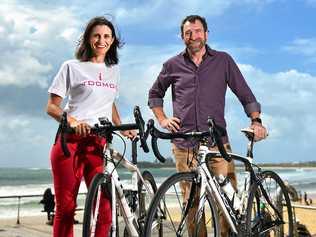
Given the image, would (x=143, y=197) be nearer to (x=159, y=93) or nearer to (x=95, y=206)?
(x=95, y=206)

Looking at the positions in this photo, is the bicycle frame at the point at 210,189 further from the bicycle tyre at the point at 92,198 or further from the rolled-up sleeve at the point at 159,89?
the rolled-up sleeve at the point at 159,89

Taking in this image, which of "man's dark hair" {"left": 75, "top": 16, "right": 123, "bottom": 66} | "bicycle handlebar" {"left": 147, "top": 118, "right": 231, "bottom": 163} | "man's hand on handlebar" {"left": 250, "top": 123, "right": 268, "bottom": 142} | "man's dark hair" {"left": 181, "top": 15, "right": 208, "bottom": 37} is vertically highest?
"man's dark hair" {"left": 181, "top": 15, "right": 208, "bottom": 37}

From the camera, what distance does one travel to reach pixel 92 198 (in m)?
3.35

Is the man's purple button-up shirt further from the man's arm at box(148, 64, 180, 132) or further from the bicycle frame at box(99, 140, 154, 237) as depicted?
the bicycle frame at box(99, 140, 154, 237)

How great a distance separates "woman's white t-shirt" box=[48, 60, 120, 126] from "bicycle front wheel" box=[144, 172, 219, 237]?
68 cm

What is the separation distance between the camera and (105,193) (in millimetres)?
3514

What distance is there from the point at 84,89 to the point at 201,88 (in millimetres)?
928

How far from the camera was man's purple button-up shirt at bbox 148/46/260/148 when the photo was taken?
4219 mm

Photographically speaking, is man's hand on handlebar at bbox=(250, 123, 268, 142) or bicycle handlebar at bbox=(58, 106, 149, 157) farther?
man's hand on handlebar at bbox=(250, 123, 268, 142)

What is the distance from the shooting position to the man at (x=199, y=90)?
4.21 meters

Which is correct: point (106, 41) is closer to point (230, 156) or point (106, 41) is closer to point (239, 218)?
point (230, 156)

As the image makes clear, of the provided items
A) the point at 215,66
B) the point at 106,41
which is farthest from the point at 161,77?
the point at 106,41

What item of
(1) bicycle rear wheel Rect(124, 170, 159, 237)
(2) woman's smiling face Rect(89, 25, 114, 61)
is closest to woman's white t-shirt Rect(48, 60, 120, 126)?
(2) woman's smiling face Rect(89, 25, 114, 61)

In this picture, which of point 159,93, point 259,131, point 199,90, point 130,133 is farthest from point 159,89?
point 259,131
